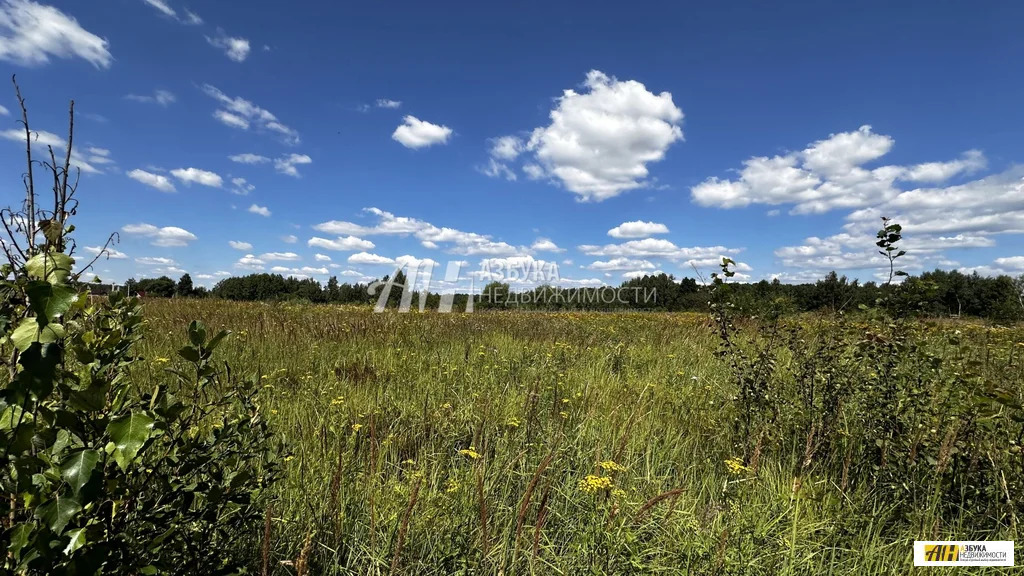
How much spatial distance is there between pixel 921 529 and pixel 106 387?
3.17 m

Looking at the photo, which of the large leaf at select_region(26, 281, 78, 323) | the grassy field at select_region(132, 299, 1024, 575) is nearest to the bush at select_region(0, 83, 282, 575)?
the large leaf at select_region(26, 281, 78, 323)

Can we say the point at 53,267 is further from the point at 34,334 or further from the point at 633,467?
the point at 633,467

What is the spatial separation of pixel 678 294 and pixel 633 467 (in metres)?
64.4

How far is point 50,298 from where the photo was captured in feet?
2.40

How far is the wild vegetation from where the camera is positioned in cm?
93

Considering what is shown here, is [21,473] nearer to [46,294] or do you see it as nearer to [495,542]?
[46,294]

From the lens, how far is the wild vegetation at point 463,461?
36.5 inches

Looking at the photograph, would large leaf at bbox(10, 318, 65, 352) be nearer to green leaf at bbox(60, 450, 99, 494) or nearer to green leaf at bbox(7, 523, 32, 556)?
green leaf at bbox(60, 450, 99, 494)

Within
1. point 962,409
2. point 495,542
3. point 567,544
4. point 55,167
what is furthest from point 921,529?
point 55,167

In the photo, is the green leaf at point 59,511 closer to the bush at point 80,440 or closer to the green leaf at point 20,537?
the bush at point 80,440

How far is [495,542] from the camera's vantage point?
189cm

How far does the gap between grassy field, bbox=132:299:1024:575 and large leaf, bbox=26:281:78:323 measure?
93 centimetres

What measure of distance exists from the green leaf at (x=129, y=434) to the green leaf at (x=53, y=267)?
0.94 ft

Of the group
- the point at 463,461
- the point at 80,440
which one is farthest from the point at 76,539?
the point at 463,461
